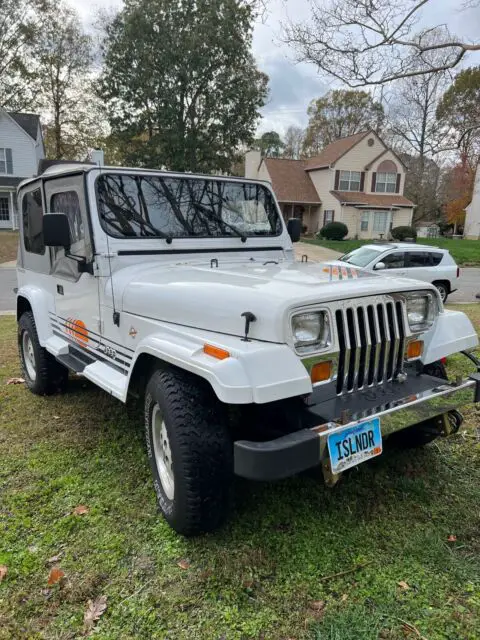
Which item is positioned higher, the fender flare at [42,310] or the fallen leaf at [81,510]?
the fender flare at [42,310]

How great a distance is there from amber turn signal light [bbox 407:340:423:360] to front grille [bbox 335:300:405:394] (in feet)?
0.52

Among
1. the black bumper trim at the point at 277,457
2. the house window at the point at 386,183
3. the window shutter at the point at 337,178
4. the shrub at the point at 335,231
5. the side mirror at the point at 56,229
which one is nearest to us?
the black bumper trim at the point at 277,457

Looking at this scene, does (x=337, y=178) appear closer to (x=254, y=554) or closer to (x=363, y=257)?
(x=363, y=257)

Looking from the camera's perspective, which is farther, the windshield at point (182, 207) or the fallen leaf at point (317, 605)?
the windshield at point (182, 207)

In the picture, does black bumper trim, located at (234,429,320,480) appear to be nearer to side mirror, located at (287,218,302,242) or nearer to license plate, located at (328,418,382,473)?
license plate, located at (328,418,382,473)

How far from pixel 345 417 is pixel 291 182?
33.0 metres

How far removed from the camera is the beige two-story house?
105 feet

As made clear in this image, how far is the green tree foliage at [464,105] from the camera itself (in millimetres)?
10617

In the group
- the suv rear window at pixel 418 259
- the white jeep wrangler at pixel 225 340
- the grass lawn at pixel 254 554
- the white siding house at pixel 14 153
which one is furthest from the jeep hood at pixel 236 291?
the white siding house at pixel 14 153

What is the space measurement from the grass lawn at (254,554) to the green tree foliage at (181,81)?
26274 mm

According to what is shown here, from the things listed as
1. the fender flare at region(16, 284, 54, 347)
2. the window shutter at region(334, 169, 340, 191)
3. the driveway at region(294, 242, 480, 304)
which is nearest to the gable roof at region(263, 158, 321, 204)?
the window shutter at region(334, 169, 340, 191)

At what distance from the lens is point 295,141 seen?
5453 cm

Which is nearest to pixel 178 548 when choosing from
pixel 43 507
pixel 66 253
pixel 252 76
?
pixel 43 507

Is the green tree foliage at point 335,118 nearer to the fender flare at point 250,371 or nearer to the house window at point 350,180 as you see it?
the house window at point 350,180
